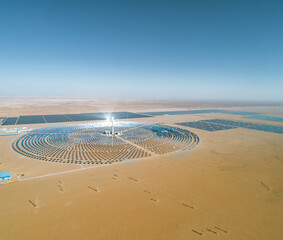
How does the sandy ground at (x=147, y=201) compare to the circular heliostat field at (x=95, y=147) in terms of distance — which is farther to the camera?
the circular heliostat field at (x=95, y=147)

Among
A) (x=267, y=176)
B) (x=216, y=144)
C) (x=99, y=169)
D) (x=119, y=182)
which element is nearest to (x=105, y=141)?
(x=99, y=169)

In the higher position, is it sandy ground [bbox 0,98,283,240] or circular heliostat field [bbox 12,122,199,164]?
circular heliostat field [bbox 12,122,199,164]

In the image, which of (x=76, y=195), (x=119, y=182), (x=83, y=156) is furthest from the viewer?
(x=83, y=156)

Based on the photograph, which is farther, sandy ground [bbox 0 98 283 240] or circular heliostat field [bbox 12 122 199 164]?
circular heliostat field [bbox 12 122 199 164]

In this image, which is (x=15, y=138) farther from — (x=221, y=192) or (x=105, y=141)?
(x=221, y=192)

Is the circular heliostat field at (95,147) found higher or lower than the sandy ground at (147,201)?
higher

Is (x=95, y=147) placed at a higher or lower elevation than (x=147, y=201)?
higher

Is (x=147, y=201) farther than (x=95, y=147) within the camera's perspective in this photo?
No

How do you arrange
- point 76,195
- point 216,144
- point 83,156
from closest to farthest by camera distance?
point 76,195
point 83,156
point 216,144
